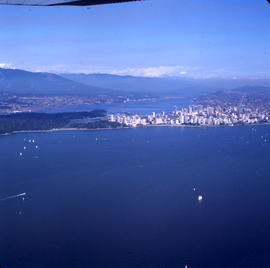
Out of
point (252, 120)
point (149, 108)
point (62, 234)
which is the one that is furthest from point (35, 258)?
point (149, 108)

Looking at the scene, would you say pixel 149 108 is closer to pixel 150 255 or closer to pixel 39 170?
pixel 39 170

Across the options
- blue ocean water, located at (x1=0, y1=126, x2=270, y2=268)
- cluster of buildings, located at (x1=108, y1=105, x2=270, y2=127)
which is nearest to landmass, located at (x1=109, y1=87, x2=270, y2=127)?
cluster of buildings, located at (x1=108, y1=105, x2=270, y2=127)

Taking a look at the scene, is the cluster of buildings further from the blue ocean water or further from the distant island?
the distant island

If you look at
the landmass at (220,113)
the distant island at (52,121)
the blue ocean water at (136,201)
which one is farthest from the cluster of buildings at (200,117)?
the distant island at (52,121)

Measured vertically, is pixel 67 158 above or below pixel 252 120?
below

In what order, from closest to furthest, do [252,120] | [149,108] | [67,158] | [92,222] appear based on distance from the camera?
[92,222], [67,158], [252,120], [149,108]

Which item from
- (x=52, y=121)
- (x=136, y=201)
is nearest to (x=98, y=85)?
(x=52, y=121)

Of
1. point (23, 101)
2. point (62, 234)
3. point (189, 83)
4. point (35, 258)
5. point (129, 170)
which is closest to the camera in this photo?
point (35, 258)
